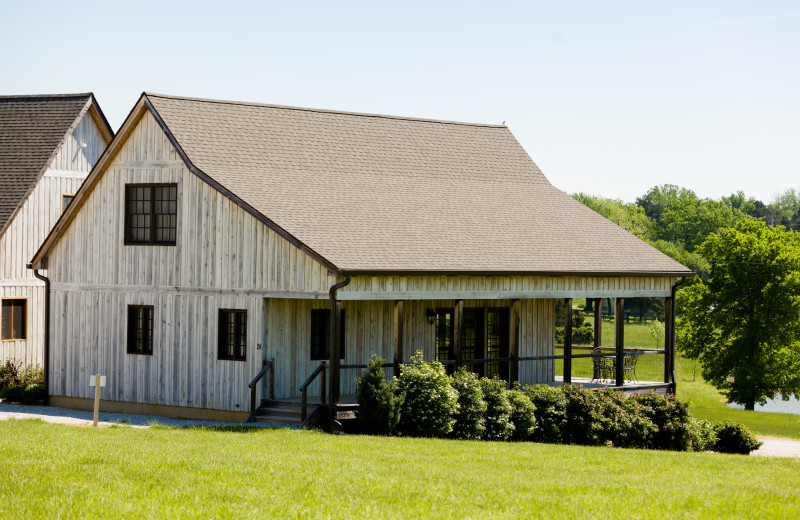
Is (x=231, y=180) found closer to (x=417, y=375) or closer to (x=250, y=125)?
(x=250, y=125)

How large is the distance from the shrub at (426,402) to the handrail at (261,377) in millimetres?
3214

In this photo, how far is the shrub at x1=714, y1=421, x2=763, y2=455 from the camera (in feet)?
84.3

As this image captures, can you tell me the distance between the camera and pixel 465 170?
106ft

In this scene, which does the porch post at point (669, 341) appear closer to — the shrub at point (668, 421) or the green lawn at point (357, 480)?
the shrub at point (668, 421)

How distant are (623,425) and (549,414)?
1704 millimetres

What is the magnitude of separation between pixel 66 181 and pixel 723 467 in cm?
2325

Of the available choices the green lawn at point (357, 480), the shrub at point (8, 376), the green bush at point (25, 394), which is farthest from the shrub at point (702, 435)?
the shrub at point (8, 376)

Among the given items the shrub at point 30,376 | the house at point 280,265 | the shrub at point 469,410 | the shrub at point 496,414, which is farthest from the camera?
the shrub at point 30,376

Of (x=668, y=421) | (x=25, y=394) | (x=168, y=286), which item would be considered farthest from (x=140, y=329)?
(x=668, y=421)

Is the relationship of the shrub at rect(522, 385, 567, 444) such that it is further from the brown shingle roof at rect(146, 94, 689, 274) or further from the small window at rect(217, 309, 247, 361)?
the small window at rect(217, 309, 247, 361)

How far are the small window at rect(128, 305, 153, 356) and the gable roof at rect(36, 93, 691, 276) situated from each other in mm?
3331

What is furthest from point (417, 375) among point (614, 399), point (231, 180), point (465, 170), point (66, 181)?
point (66, 181)

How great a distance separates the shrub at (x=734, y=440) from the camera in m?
25.7

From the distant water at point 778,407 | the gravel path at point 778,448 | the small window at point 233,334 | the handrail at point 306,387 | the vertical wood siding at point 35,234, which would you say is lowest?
the distant water at point 778,407
